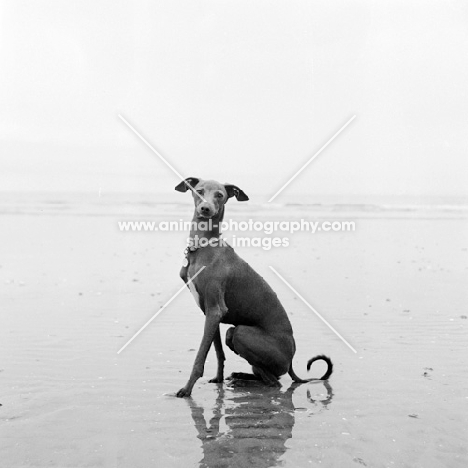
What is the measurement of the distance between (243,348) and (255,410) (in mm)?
768

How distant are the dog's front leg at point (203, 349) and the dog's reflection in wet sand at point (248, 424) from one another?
130 millimetres

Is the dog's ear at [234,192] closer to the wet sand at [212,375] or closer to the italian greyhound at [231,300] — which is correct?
the italian greyhound at [231,300]

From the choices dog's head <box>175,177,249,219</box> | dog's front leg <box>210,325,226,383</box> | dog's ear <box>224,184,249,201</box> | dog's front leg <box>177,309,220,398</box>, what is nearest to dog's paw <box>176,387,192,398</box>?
dog's front leg <box>177,309,220,398</box>

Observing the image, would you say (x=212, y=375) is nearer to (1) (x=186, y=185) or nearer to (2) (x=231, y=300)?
(2) (x=231, y=300)

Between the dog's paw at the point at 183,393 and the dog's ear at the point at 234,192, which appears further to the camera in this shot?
the dog's ear at the point at 234,192

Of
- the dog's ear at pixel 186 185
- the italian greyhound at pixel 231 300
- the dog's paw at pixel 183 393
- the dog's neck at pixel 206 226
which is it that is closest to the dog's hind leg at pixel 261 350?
the italian greyhound at pixel 231 300

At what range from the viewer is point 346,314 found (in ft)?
27.6

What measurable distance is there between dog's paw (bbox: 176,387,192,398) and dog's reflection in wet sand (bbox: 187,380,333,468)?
96 mm

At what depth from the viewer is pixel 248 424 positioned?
4.52 m

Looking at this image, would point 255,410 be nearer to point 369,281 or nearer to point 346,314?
point 346,314

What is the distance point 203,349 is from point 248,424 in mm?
924

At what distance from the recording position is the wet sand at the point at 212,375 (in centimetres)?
405

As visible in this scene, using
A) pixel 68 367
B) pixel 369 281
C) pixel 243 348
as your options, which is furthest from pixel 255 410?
pixel 369 281

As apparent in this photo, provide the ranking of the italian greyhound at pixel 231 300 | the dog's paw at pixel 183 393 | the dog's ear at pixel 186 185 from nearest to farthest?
1. the dog's paw at pixel 183 393
2. the italian greyhound at pixel 231 300
3. the dog's ear at pixel 186 185
